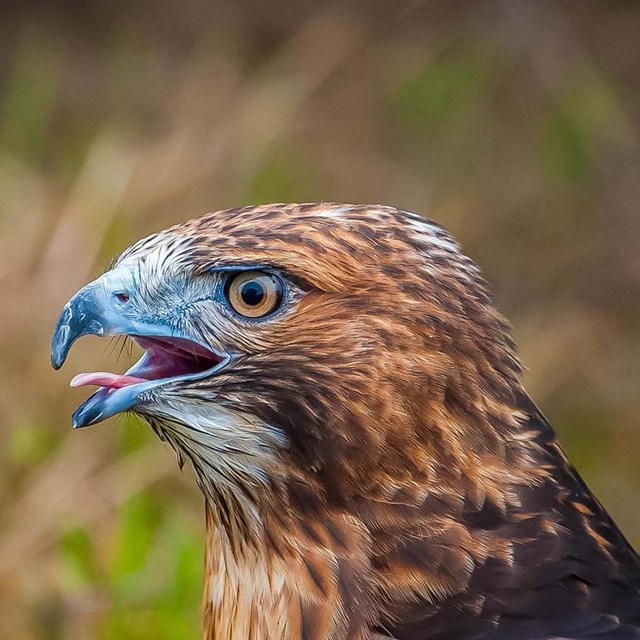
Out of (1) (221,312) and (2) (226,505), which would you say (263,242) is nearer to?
(1) (221,312)

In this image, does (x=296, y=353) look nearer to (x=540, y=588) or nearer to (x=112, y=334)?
(x=112, y=334)

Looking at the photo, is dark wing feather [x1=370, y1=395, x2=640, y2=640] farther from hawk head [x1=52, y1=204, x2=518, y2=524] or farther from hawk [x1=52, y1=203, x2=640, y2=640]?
hawk head [x1=52, y1=204, x2=518, y2=524]

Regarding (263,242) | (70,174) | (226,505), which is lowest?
(226,505)

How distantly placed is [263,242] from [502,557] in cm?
75

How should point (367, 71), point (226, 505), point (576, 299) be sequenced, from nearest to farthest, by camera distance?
1. point (226, 505)
2. point (576, 299)
3. point (367, 71)

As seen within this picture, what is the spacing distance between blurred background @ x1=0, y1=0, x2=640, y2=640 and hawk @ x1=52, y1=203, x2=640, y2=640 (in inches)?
62.4

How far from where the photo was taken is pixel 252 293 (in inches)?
104

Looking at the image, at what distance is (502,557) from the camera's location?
2.61 metres

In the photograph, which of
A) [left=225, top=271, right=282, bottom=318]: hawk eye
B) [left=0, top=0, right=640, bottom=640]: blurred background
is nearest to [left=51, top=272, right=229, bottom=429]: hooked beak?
[left=225, top=271, right=282, bottom=318]: hawk eye

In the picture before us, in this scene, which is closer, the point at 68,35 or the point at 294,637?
the point at 294,637

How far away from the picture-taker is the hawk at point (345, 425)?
2.61m

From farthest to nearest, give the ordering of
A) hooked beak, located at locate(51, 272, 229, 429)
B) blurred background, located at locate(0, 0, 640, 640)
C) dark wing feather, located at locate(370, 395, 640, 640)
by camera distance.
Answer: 1. blurred background, located at locate(0, 0, 640, 640)
2. hooked beak, located at locate(51, 272, 229, 429)
3. dark wing feather, located at locate(370, 395, 640, 640)

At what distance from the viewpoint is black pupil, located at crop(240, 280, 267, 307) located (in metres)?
2.63

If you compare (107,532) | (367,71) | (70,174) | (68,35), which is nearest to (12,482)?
(107,532)
